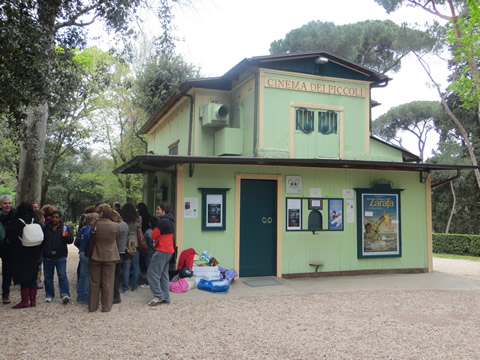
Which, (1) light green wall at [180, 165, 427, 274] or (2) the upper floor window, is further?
(2) the upper floor window

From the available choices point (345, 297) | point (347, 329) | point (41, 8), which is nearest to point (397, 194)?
point (345, 297)

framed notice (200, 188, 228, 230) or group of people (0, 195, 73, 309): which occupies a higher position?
framed notice (200, 188, 228, 230)

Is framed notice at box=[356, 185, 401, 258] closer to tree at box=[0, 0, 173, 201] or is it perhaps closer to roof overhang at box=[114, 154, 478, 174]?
roof overhang at box=[114, 154, 478, 174]

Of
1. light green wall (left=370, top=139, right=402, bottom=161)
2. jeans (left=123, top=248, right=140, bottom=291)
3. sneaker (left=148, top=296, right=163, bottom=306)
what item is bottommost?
sneaker (left=148, top=296, right=163, bottom=306)

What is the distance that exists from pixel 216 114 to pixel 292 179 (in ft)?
10.0

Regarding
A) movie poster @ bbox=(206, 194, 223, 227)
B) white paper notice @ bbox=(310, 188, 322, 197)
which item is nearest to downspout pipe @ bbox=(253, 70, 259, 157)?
white paper notice @ bbox=(310, 188, 322, 197)

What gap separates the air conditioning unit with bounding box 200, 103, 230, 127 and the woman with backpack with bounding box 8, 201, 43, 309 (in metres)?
5.81

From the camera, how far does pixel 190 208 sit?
8992 millimetres

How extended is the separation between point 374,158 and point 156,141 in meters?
10.1

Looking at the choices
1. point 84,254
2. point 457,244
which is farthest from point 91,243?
point 457,244

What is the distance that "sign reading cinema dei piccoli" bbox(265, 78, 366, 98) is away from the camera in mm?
10742

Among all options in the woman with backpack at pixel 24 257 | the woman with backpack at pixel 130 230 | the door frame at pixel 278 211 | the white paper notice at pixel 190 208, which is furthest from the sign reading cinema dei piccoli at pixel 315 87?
the woman with backpack at pixel 24 257

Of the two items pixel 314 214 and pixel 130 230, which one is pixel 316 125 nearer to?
pixel 314 214

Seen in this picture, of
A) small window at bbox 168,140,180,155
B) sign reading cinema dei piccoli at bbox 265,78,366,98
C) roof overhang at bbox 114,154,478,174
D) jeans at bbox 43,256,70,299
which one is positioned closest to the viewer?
jeans at bbox 43,256,70,299
